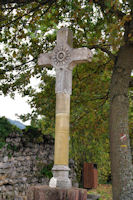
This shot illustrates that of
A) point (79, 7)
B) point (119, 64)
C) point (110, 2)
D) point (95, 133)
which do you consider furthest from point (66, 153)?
point (95, 133)

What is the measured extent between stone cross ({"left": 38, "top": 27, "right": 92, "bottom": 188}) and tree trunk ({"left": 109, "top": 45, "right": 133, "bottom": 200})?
122cm

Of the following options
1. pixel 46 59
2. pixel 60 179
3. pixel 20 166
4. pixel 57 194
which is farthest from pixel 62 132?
pixel 20 166

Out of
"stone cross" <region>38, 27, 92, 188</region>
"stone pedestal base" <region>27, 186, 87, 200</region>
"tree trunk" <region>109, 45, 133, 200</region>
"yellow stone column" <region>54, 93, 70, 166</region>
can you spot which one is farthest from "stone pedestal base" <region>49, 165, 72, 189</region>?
"tree trunk" <region>109, 45, 133, 200</region>

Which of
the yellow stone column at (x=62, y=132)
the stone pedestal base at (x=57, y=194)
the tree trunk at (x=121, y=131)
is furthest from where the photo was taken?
the tree trunk at (x=121, y=131)

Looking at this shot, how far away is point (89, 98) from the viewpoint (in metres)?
10.2

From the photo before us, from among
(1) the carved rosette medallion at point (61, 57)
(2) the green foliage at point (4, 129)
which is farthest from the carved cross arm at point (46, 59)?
(2) the green foliage at point (4, 129)

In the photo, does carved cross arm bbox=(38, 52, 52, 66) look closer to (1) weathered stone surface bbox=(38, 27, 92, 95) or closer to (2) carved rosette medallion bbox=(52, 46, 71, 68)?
(1) weathered stone surface bbox=(38, 27, 92, 95)

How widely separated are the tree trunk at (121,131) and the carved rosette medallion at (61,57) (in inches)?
63.5

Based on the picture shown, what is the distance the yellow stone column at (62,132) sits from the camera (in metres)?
5.61

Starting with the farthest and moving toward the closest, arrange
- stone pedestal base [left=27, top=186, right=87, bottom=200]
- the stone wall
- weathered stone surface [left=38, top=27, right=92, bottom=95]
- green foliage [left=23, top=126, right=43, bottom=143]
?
green foliage [left=23, top=126, right=43, bottom=143] → the stone wall → weathered stone surface [left=38, top=27, right=92, bottom=95] → stone pedestal base [left=27, top=186, right=87, bottom=200]

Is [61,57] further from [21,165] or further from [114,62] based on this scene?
[21,165]

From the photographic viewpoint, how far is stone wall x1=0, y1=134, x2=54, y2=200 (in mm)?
8477

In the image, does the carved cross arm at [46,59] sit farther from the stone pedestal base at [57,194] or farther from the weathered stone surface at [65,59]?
the stone pedestal base at [57,194]

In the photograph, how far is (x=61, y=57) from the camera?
20.4ft
